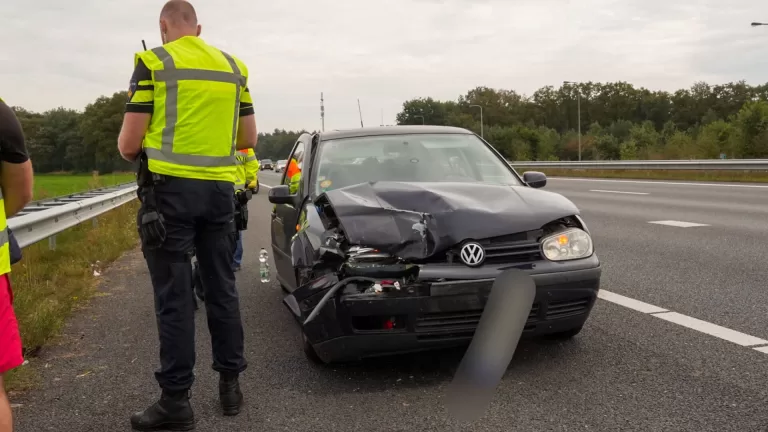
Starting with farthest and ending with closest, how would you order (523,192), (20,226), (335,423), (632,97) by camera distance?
(632,97)
(20,226)
(523,192)
(335,423)

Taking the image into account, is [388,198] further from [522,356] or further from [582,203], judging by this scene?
[582,203]

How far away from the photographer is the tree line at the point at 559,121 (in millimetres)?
71562

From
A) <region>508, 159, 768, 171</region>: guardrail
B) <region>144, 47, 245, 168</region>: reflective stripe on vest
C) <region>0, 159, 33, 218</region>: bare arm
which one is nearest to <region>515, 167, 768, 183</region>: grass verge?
<region>508, 159, 768, 171</region>: guardrail

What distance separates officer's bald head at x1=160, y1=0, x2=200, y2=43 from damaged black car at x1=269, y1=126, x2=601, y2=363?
124 cm

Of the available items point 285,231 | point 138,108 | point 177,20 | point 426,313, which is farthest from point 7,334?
point 285,231

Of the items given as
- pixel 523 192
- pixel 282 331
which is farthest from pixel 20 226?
pixel 523 192

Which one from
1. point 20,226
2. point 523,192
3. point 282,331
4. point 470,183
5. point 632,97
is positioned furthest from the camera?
point 632,97

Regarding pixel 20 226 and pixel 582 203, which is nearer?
pixel 20 226

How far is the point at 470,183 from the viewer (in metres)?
4.92

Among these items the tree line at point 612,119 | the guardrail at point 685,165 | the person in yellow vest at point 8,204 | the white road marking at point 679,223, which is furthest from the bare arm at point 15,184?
the tree line at point 612,119

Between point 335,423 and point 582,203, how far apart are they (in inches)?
520

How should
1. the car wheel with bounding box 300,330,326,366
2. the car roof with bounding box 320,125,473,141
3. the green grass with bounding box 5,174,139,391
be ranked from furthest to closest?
the car roof with bounding box 320,125,473,141, the green grass with bounding box 5,174,139,391, the car wheel with bounding box 300,330,326,366

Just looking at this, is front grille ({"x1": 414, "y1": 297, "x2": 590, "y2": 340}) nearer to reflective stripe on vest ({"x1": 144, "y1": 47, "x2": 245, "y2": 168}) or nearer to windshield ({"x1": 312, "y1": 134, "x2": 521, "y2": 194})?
reflective stripe on vest ({"x1": 144, "y1": 47, "x2": 245, "y2": 168})

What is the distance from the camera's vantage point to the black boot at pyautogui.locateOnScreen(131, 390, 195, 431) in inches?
136
